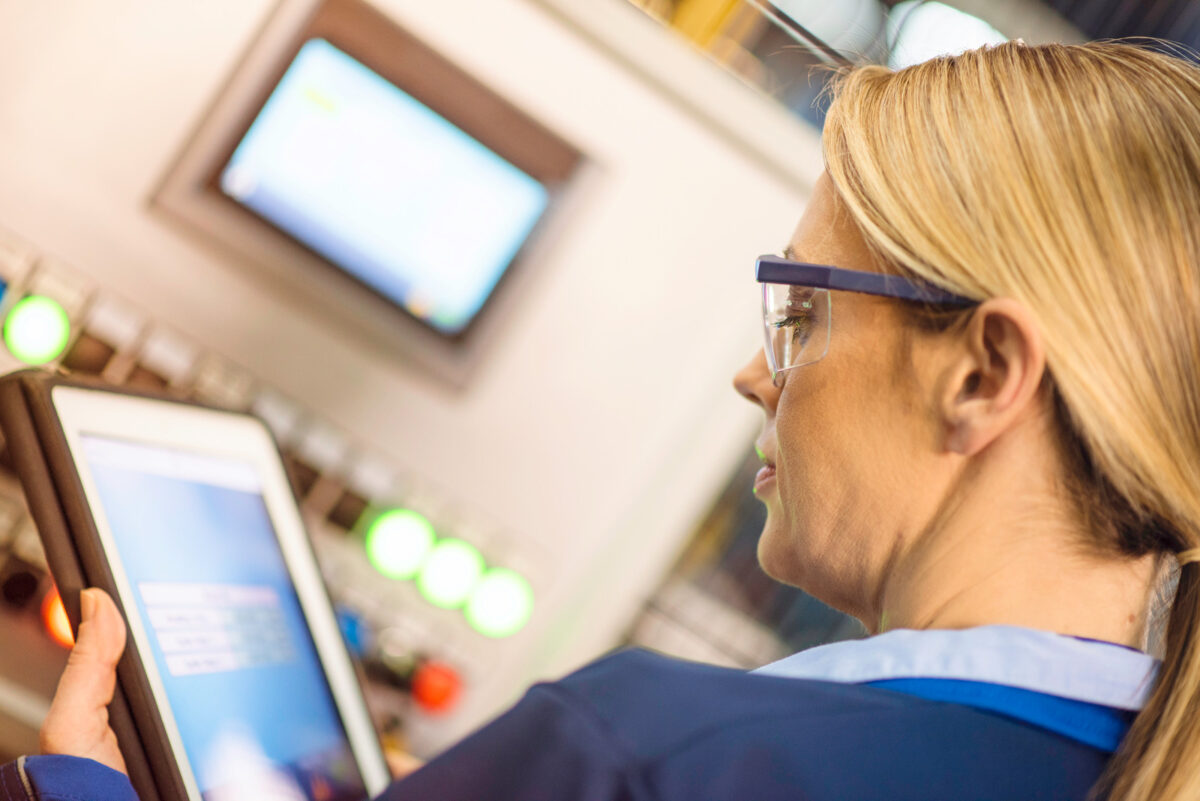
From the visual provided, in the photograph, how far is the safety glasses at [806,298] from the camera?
57 cm

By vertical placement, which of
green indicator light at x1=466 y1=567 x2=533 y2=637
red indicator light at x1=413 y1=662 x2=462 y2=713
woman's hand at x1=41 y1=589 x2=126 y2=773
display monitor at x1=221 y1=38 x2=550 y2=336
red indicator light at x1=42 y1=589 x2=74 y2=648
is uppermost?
display monitor at x1=221 y1=38 x2=550 y2=336

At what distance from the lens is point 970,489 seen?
1.82ft

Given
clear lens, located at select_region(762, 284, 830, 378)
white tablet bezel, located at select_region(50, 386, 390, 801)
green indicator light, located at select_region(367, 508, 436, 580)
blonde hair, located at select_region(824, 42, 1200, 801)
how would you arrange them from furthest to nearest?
green indicator light, located at select_region(367, 508, 436, 580) → white tablet bezel, located at select_region(50, 386, 390, 801) → clear lens, located at select_region(762, 284, 830, 378) → blonde hair, located at select_region(824, 42, 1200, 801)

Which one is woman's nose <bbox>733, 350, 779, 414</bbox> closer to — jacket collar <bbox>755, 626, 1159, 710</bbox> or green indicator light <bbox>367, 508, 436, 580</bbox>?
jacket collar <bbox>755, 626, 1159, 710</bbox>

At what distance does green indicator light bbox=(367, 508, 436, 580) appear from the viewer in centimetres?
108

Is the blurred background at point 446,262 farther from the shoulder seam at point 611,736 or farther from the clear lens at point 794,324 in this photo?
the shoulder seam at point 611,736

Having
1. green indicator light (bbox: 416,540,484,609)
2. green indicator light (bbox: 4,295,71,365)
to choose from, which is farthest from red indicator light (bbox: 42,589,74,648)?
green indicator light (bbox: 416,540,484,609)

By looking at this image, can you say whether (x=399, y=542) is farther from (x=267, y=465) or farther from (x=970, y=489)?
(x=970, y=489)

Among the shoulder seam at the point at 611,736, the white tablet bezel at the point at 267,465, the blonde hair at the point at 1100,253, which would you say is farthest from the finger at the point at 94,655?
the blonde hair at the point at 1100,253

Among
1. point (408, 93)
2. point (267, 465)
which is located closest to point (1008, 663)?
point (267, 465)

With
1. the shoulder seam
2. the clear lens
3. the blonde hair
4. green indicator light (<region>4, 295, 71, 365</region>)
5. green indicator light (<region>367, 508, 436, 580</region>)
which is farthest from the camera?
green indicator light (<region>367, 508, 436, 580</region>)

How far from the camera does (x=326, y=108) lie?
985 mm

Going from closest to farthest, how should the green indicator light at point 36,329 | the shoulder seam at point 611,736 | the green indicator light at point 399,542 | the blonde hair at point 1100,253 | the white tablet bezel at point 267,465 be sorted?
1. the shoulder seam at point 611,736
2. the blonde hair at point 1100,253
3. the white tablet bezel at point 267,465
4. the green indicator light at point 36,329
5. the green indicator light at point 399,542

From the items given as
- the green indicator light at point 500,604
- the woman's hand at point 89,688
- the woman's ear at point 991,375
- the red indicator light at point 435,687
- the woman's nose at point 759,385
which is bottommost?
the red indicator light at point 435,687
